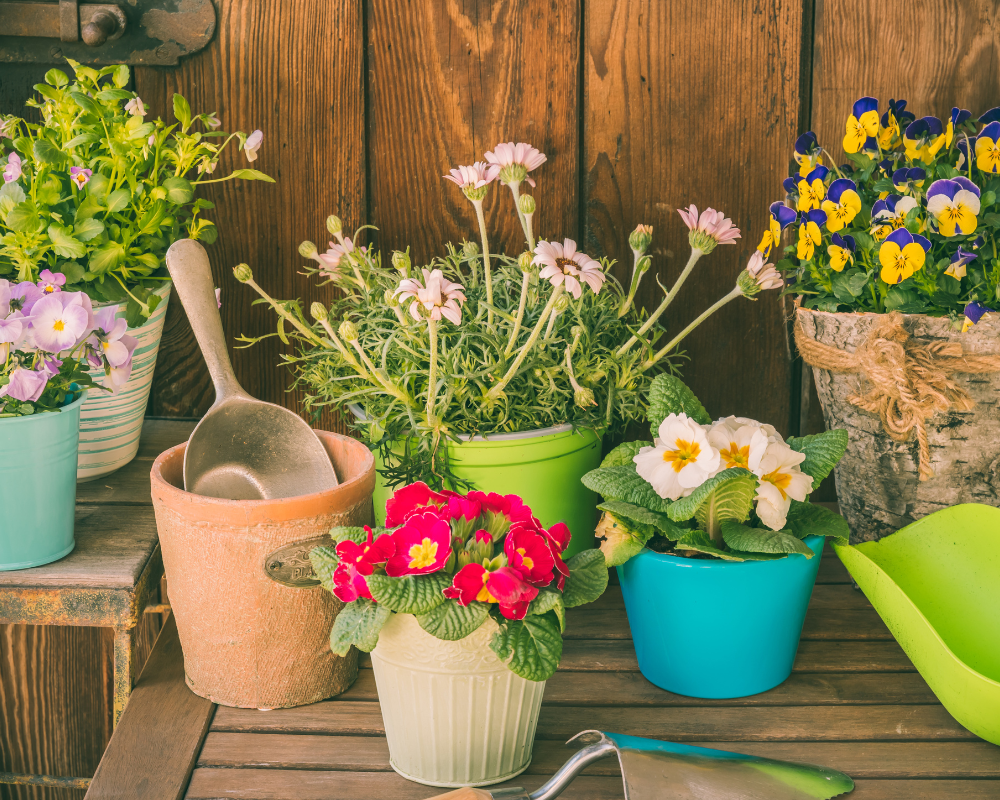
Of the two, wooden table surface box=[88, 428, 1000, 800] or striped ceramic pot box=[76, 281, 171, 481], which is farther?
striped ceramic pot box=[76, 281, 171, 481]

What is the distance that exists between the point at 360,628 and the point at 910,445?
0.65 m

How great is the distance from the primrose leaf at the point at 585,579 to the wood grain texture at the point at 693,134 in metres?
0.55

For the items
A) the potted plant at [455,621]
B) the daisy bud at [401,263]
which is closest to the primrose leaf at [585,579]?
the potted plant at [455,621]

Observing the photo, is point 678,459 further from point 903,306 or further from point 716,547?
point 903,306

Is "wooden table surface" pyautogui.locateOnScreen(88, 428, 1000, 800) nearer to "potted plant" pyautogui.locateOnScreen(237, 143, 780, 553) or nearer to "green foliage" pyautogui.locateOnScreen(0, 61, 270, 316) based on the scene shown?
"potted plant" pyautogui.locateOnScreen(237, 143, 780, 553)

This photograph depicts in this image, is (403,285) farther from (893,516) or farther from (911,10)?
(911,10)

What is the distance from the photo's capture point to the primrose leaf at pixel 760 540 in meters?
0.80

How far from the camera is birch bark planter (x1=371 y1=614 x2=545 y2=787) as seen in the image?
73 centimetres

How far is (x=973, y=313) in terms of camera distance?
0.89 m

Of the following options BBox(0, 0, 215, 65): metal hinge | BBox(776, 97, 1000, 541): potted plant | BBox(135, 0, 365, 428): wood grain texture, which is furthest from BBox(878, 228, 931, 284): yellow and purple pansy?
BBox(0, 0, 215, 65): metal hinge

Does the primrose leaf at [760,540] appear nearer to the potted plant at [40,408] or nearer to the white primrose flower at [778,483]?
the white primrose flower at [778,483]

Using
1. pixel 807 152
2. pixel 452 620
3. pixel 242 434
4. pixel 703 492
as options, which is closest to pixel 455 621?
pixel 452 620

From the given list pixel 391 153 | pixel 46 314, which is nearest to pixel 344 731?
pixel 46 314

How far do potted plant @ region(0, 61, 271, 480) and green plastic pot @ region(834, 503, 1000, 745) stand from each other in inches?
33.0
